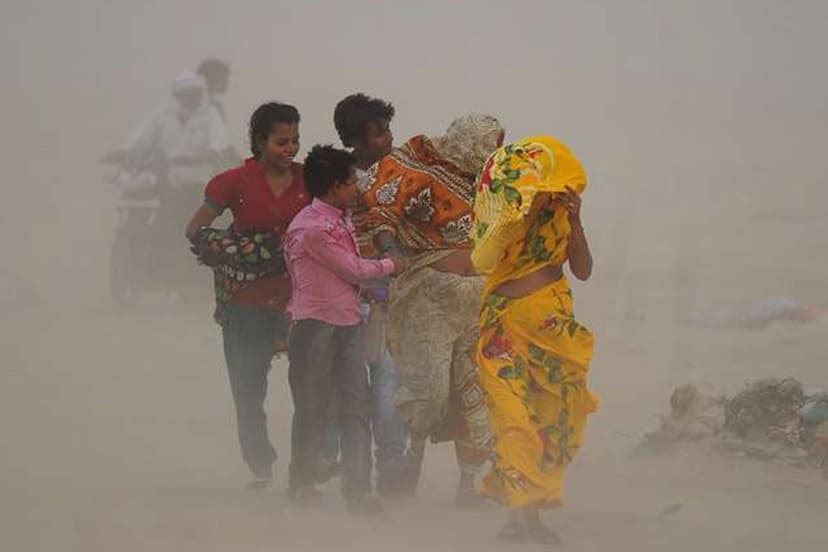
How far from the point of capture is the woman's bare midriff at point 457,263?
7.11 meters

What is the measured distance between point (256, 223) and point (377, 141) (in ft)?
1.98

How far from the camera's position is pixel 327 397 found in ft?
23.3

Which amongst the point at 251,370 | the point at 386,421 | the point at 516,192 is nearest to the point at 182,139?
the point at 251,370

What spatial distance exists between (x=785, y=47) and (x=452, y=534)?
70.8 ft

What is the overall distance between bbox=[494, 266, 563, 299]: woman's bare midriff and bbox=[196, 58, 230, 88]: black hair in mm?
8799

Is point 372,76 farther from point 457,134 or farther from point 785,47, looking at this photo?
point 457,134

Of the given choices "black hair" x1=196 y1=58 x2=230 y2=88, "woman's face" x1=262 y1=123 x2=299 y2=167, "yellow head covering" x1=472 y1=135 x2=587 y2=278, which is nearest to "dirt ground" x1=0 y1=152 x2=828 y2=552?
"yellow head covering" x1=472 y1=135 x2=587 y2=278

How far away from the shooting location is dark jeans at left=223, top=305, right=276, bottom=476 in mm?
7441

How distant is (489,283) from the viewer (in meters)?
6.58

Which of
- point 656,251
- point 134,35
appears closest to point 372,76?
point 134,35

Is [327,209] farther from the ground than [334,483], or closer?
farther from the ground

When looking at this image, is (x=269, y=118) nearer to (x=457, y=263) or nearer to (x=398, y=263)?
(x=398, y=263)

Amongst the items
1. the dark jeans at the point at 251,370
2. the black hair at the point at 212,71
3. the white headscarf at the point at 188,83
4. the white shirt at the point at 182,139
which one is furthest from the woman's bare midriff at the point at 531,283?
the black hair at the point at 212,71

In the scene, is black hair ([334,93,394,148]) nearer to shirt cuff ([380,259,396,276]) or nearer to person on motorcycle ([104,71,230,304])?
shirt cuff ([380,259,396,276])
